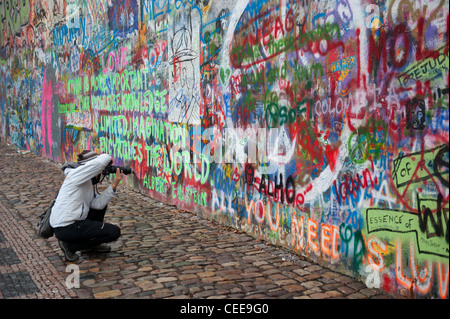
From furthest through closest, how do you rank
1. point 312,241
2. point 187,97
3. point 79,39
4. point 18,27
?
point 18,27 → point 79,39 → point 187,97 → point 312,241

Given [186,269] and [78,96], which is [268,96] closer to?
[186,269]

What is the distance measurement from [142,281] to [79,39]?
9102 millimetres

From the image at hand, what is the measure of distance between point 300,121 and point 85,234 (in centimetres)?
278

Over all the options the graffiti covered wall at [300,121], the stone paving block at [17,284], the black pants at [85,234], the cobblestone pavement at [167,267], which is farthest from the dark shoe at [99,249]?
the graffiti covered wall at [300,121]

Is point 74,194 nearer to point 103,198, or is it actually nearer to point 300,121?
point 103,198

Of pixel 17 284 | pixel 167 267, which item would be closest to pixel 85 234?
pixel 17 284

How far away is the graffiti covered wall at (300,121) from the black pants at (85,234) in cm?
185

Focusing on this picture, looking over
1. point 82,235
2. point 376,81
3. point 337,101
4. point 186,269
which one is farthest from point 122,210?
point 376,81

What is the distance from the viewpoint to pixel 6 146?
63.4 feet

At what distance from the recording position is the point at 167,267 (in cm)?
579

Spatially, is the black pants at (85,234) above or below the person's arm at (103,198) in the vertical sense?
below

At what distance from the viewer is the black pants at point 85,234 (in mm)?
5922

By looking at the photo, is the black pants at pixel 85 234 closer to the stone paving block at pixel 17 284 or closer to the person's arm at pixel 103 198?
the person's arm at pixel 103 198

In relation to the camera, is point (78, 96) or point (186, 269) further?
point (78, 96)
